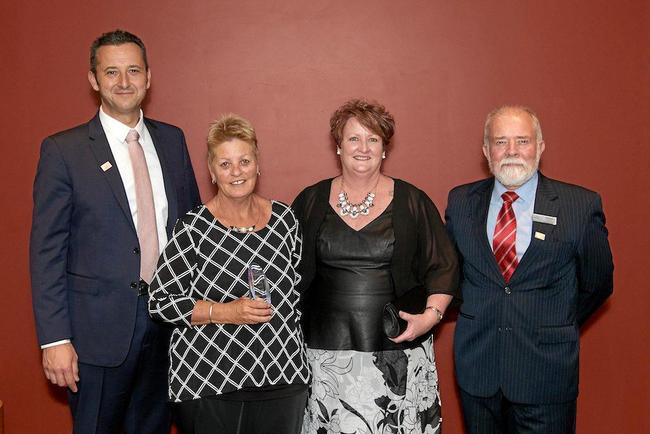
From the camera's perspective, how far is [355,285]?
2.96m

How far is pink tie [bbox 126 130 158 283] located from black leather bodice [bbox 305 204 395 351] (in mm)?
677

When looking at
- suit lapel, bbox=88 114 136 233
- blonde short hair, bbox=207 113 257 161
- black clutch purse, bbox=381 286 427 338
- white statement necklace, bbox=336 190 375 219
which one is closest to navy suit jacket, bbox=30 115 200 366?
suit lapel, bbox=88 114 136 233

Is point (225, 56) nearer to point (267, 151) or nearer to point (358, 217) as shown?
point (267, 151)

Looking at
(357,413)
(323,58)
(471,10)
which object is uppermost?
(471,10)

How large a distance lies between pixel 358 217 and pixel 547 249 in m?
0.77

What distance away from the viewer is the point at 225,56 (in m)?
3.79

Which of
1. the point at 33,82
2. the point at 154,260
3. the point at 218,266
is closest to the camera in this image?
the point at 218,266

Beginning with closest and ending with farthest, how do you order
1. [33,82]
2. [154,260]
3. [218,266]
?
[218,266] < [154,260] < [33,82]

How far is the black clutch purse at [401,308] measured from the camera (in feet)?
9.46

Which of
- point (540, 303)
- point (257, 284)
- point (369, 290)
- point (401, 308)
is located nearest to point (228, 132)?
point (257, 284)

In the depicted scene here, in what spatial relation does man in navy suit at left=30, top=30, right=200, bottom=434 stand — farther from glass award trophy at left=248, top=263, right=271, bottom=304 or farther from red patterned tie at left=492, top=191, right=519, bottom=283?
red patterned tie at left=492, top=191, right=519, bottom=283

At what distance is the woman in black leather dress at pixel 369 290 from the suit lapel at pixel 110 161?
0.74 meters

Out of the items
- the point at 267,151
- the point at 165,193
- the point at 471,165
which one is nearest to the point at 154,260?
the point at 165,193

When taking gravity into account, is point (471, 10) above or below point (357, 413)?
above
